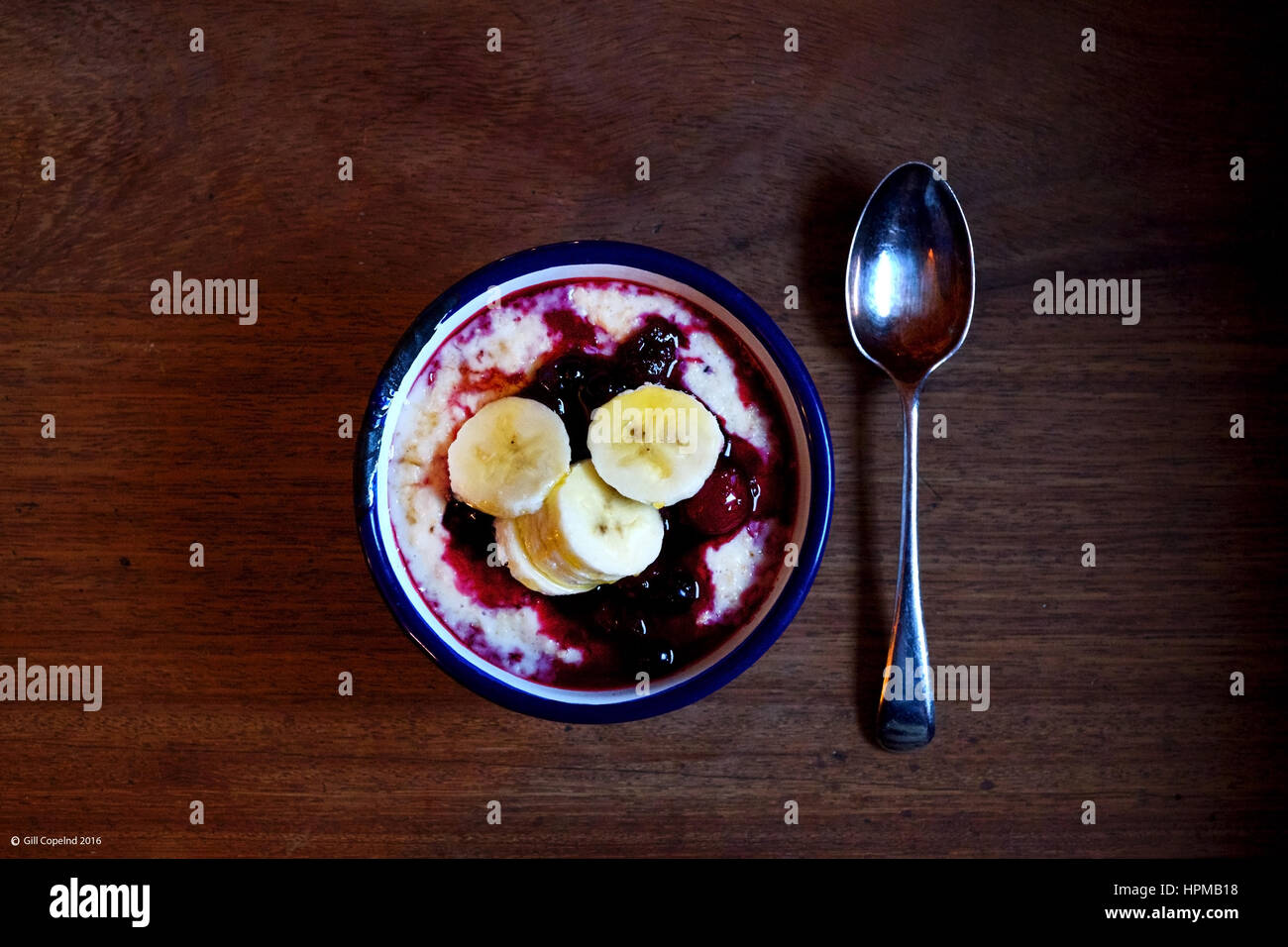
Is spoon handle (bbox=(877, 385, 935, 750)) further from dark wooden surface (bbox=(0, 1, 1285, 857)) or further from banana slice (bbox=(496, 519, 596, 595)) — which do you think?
banana slice (bbox=(496, 519, 596, 595))

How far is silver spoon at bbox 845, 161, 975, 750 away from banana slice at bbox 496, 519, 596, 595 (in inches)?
22.6

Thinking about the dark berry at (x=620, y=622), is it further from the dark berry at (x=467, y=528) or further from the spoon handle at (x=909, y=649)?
the spoon handle at (x=909, y=649)

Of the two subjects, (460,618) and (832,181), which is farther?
(832,181)

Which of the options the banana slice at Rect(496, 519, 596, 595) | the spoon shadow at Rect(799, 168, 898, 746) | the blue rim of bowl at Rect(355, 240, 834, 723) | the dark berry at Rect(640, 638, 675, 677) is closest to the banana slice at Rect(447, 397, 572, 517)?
the banana slice at Rect(496, 519, 596, 595)

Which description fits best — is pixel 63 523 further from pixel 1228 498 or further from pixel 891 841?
pixel 1228 498

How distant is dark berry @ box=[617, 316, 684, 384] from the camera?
134cm

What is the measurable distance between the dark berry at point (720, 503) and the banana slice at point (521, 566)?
0.18 meters

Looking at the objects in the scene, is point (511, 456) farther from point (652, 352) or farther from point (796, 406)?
point (796, 406)

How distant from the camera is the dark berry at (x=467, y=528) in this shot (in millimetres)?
1365

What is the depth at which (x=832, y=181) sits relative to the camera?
1608 mm

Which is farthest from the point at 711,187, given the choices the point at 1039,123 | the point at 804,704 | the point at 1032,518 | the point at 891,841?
the point at 891,841

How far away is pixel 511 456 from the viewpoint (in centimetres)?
130

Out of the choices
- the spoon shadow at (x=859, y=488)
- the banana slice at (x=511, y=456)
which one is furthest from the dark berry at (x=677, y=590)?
the spoon shadow at (x=859, y=488)
